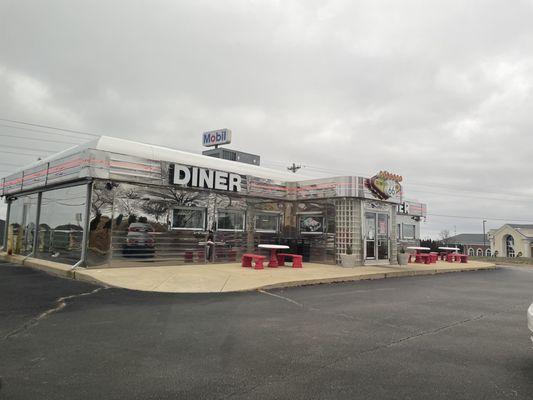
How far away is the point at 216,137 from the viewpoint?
29516mm

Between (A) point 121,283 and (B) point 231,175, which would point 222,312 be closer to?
(A) point 121,283

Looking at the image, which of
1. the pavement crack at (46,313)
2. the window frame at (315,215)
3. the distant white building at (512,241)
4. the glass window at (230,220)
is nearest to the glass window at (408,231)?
the window frame at (315,215)

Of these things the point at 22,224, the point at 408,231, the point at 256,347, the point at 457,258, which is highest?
the point at 408,231

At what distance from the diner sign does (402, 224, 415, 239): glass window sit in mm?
16862

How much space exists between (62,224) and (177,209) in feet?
14.7

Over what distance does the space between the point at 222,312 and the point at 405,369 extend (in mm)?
3856

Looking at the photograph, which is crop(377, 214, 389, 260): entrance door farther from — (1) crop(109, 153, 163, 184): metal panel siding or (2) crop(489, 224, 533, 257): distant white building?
(2) crop(489, 224, 533, 257): distant white building

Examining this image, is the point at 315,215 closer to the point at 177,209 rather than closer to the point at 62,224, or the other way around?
the point at 177,209

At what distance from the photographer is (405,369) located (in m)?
4.61

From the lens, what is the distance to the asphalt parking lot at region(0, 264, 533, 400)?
4012 millimetres

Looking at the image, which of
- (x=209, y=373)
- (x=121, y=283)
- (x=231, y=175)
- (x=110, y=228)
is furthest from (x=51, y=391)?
(x=231, y=175)

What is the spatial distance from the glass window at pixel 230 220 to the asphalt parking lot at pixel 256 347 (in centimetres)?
759

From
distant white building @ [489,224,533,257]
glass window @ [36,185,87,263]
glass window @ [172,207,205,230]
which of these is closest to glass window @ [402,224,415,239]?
glass window @ [172,207,205,230]

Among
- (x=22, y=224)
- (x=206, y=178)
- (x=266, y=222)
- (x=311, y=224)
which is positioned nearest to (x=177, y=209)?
(x=206, y=178)
